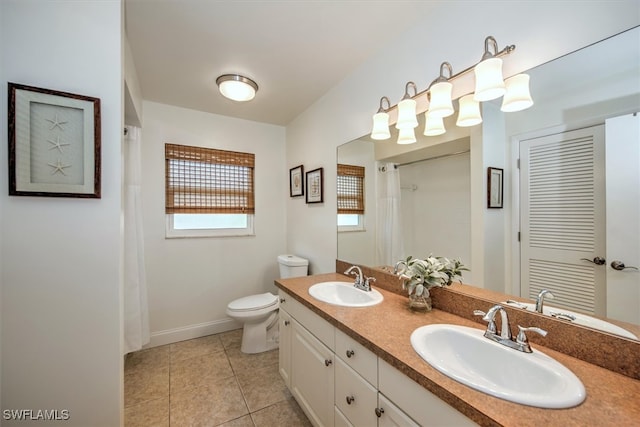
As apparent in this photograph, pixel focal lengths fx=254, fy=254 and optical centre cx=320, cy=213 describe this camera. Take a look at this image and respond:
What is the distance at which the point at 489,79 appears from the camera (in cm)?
107

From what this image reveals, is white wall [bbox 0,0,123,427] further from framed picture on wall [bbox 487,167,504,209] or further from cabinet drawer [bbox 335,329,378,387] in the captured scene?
framed picture on wall [bbox 487,167,504,209]

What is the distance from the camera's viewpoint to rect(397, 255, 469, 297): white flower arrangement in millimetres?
1240

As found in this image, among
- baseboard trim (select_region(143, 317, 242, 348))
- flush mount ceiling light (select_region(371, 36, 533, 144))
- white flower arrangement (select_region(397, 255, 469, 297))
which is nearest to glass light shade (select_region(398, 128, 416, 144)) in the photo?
flush mount ceiling light (select_region(371, 36, 533, 144))

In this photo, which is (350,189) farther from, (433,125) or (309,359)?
(309,359)

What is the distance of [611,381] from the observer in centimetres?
74

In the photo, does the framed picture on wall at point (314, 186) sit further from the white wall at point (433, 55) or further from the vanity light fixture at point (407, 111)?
the vanity light fixture at point (407, 111)

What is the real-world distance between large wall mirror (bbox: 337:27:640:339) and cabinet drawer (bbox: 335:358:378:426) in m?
0.72

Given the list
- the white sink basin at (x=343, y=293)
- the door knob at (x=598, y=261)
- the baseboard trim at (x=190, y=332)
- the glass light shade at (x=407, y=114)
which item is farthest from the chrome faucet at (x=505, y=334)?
the baseboard trim at (x=190, y=332)

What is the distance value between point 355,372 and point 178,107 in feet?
9.25

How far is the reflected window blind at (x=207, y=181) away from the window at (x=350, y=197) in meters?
1.28

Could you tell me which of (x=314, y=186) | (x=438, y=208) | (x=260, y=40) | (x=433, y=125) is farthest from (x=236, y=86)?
(x=438, y=208)

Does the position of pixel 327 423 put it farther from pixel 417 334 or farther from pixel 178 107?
pixel 178 107

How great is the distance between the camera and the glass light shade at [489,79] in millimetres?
1061

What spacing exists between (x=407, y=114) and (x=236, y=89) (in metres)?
1.40
